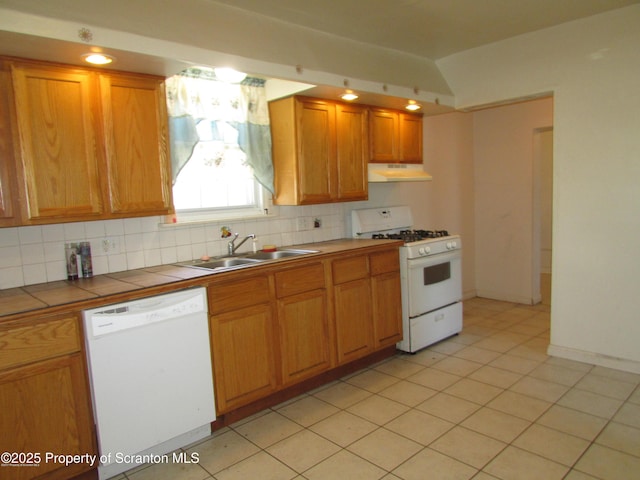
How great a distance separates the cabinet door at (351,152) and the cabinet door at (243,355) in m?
1.44

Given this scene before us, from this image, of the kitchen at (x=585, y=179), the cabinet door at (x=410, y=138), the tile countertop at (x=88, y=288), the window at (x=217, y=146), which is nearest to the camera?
the tile countertop at (x=88, y=288)

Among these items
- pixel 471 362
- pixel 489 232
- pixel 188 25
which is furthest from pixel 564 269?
pixel 188 25

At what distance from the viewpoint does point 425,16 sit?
3.19 meters

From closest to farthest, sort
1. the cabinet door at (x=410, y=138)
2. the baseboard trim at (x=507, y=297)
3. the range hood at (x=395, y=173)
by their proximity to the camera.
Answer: the range hood at (x=395, y=173)
the cabinet door at (x=410, y=138)
the baseboard trim at (x=507, y=297)

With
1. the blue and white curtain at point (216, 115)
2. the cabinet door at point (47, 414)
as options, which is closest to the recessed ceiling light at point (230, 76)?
the blue and white curtain at point (216, 115)

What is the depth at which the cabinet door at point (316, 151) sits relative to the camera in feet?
11.6

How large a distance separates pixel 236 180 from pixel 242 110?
21.3 inches

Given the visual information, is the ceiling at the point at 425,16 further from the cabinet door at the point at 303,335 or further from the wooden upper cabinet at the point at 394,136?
the cabinet door at the point at 303,335

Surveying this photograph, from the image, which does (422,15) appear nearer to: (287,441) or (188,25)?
(188,25)

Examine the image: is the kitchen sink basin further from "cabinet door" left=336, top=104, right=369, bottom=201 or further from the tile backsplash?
"cabinet door" left=336, top=104, right=369, bottom=201

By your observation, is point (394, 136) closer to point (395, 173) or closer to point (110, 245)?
point (395, 173)

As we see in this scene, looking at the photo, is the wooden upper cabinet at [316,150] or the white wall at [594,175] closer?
the white wall at [594,175]

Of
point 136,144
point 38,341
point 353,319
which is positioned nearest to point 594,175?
point 353,319

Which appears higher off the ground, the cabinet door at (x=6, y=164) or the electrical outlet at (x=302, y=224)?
the cabinet door at (x=6, y=164)
